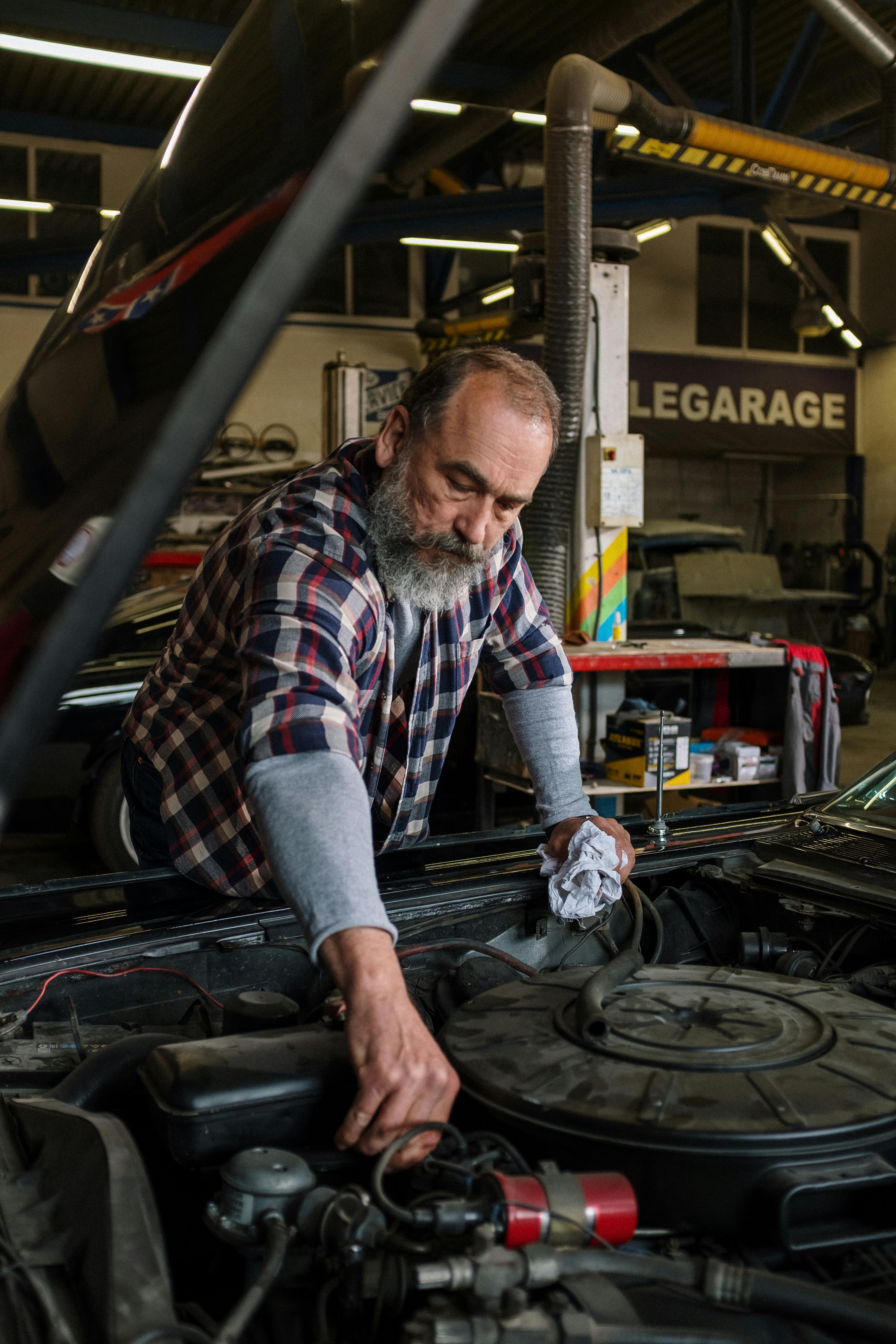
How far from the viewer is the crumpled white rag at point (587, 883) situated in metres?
1.59

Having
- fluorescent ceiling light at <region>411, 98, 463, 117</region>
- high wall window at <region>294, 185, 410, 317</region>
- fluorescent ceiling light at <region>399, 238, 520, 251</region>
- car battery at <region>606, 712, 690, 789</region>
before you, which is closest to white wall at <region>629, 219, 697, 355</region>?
fluorescent ceiling light at <region>399, 238, 520, 251</region>

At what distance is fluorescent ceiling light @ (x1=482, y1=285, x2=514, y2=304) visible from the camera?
11109 millimetres

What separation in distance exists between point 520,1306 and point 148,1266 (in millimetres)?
287

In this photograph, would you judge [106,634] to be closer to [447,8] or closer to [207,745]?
[447,8]

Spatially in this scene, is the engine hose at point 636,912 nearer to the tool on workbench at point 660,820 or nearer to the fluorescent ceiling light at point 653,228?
the tool on workbench at point 660,820

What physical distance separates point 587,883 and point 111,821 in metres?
2.89

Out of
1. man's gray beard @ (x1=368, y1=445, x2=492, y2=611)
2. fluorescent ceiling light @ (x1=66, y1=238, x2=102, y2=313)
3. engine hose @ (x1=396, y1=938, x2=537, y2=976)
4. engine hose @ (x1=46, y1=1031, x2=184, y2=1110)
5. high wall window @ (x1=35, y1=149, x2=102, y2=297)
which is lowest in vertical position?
engine hose @ (x1=46, y1=1031, x2=184, y2=1110)

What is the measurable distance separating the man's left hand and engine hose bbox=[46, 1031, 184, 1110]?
695 mm

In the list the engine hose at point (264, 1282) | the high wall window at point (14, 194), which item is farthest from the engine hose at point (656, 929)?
the high wall window at point (14, 194)

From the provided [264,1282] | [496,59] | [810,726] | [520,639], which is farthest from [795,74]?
[264,1282]

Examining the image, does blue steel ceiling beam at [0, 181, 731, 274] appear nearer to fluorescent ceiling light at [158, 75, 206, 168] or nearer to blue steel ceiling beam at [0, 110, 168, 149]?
blue steel ceiling beam at [0, 110, 168, 149]

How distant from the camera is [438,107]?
279 inches

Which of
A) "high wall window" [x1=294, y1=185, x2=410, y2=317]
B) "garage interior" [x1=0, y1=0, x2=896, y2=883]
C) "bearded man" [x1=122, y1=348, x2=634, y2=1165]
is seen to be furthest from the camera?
"high wall window" [x1=294, y1=185, x2=410, y2=317]

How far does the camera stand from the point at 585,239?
4098 mm
